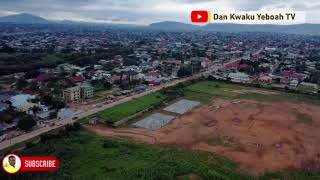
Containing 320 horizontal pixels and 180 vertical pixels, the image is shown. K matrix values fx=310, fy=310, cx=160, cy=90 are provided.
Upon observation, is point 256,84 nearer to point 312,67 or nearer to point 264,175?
point 312,67

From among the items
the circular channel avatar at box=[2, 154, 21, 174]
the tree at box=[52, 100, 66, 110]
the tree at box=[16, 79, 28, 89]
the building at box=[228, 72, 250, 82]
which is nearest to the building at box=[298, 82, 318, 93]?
the building at box=[228, 72, 250, 82]

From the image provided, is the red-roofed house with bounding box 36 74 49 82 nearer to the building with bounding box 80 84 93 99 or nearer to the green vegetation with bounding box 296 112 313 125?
the building with bounding box 80 84 93 99

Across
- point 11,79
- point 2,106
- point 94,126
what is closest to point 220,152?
point 94,126

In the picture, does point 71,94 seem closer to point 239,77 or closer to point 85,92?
point 85,92

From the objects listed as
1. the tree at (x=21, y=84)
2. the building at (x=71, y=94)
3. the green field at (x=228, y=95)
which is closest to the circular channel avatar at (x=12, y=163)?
the building at (x=71, y=94)

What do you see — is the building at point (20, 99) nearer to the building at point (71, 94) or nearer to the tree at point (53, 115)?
the building at point (71, 94)

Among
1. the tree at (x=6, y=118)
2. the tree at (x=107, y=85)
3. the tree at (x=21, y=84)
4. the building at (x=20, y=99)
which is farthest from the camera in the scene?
the tree at (x=107, y=85)

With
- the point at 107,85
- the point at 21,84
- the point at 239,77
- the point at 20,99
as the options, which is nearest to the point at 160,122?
the point at 107,85
